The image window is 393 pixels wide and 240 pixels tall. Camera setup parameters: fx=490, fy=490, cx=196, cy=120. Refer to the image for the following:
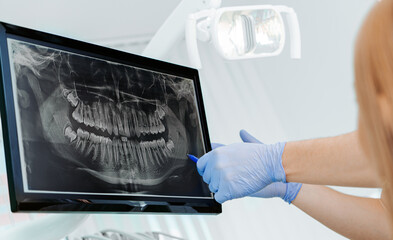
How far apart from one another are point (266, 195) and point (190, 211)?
1.32ft

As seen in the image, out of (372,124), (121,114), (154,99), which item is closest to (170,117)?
(154,99)

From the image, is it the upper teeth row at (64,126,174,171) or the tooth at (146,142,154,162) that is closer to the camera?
the upper teeth row at (64,126,174,171)

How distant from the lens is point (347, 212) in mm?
1617

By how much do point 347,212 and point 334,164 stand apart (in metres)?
0.34

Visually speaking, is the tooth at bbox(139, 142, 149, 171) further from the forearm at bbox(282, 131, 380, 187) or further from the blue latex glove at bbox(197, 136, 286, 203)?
the forearm at bbox(282, 131, 380, 187)

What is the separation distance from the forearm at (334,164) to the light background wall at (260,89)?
1.71 m

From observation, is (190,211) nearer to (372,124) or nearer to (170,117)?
(170,117)

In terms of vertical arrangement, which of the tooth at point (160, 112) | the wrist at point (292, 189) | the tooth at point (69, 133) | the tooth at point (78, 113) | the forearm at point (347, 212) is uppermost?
the tooth at point (78, 113)

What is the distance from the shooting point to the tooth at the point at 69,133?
1234 millimetres

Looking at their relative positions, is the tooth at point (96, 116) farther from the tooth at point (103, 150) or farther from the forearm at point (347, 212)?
the forearm at point (347, 212)

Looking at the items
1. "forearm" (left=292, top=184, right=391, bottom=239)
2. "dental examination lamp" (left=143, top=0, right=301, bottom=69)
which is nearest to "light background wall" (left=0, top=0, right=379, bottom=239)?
"forearm" (left=292, top=184, right=391, bottom=239)

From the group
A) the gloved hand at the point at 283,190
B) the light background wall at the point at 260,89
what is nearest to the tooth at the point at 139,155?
the gloved hand at the point at 283,190

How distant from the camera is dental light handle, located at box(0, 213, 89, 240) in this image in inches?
48.0

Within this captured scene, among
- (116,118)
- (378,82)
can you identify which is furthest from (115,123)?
(378,82)
